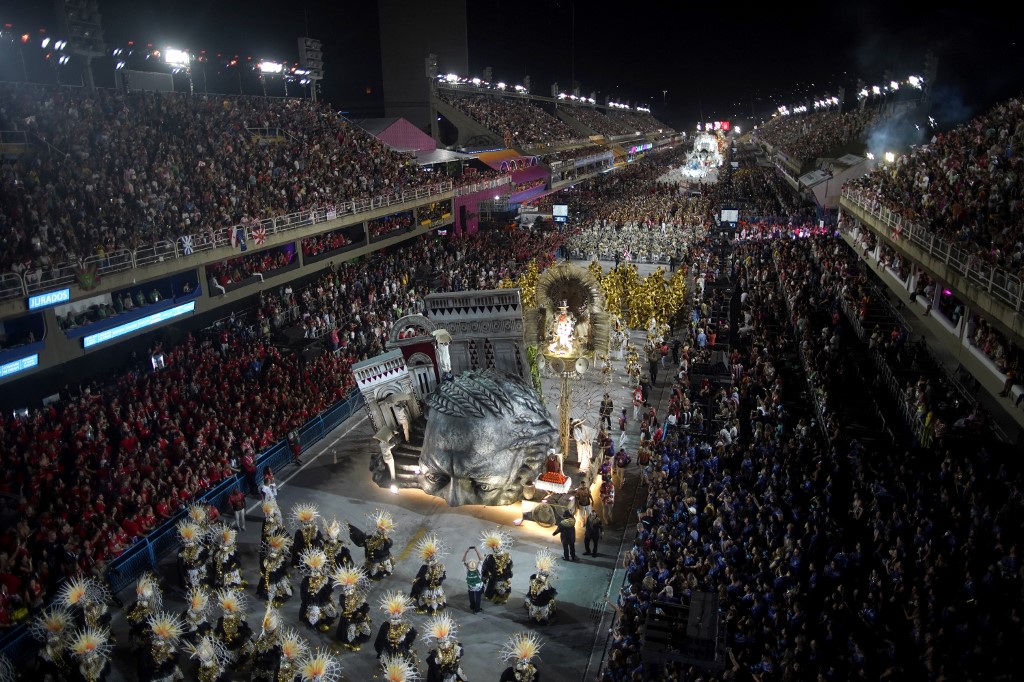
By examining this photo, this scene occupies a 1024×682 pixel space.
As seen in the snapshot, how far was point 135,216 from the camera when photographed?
23.4 m

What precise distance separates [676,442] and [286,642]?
404 inches

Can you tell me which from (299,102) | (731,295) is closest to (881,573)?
(731,295)

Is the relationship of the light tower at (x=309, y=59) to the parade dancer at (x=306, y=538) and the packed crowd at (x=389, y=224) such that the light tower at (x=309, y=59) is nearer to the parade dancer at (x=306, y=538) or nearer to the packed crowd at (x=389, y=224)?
the packed crowd at (x=389, y=224)

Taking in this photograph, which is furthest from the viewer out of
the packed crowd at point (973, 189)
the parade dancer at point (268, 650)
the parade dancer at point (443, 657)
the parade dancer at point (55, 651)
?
the packed crowd at point (973, 189)

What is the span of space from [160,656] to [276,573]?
259 centimetres

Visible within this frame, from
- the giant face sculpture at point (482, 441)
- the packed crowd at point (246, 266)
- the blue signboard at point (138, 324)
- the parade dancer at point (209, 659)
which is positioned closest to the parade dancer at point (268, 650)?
the parade dancer at point (209, 659)

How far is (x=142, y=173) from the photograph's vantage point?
25281 millimetres

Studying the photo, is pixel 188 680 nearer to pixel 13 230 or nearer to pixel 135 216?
pixel 13 230

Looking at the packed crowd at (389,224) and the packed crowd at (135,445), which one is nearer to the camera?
the packed crowd at (135,445)

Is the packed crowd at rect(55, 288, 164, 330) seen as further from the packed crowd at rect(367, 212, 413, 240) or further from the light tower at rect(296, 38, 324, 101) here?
the light tower at rect(296, 38, 324, 101)

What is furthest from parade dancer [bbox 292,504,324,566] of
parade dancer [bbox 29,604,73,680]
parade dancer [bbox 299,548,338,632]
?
parade dancer [bbox 29,604,73,680]

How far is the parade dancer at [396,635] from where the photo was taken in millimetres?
10961

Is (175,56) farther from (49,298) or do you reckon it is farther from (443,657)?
(443,657)

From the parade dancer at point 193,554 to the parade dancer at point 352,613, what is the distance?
315 cm
